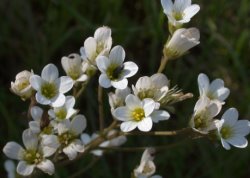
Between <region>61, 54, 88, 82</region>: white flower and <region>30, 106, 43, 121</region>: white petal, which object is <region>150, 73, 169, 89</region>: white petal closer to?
<region>61, 54, 88, 82</region>: white flower

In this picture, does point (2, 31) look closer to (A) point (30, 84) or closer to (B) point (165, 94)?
(A) point (30, 84)

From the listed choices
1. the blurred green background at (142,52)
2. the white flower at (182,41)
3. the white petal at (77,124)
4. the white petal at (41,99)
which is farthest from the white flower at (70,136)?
the blurred green background at (142,52)

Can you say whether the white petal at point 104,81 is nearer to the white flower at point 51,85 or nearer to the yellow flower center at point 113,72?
the yellow flower center at point 113,72

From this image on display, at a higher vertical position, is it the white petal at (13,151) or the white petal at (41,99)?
the white petal at (41,99)

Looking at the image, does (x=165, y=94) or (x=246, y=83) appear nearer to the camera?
(x=165, y=94)

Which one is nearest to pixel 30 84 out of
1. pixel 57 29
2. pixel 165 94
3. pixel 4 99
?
pixel 165 94

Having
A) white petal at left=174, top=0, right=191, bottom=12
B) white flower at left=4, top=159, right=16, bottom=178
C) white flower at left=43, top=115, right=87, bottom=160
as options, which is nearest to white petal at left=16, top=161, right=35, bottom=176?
white flower at left=43, top=115, right=87, bottom=160
